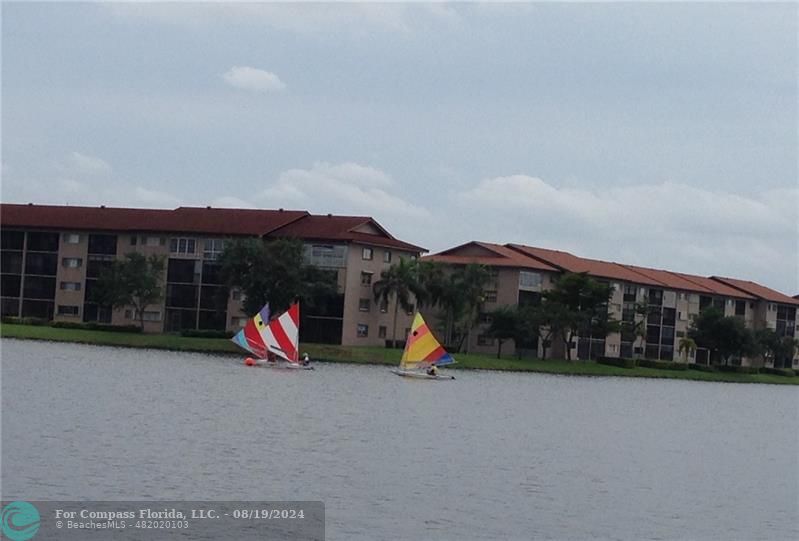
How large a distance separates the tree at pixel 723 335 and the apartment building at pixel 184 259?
127ft

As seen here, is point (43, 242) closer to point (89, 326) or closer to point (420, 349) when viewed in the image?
point (89, 326)

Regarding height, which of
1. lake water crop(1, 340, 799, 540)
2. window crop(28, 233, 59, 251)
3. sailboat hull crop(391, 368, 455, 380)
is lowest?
lake water crop(1, 340, 799, 540)

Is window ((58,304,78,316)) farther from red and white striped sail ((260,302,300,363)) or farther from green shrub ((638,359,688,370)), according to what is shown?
green shrub ((638,359,688,370))

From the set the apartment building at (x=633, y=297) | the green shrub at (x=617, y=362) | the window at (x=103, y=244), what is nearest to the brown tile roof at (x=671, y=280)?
the apartment building at (x=633, y=297)

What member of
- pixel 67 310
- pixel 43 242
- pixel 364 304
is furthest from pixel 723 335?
pixel 43 242

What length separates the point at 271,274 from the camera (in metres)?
94.6

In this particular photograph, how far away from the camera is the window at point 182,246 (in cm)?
10800

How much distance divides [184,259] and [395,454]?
7049cm

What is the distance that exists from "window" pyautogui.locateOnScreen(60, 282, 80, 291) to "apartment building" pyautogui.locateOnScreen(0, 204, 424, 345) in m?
0.12

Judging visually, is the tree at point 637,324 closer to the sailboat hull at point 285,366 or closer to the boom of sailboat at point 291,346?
the boom of sailboat at point 291,346

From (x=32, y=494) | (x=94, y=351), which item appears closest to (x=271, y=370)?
(x=94, y=351)

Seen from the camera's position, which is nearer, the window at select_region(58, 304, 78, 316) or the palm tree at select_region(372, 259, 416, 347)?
the palm tree at select_region(372, 259, 416, 347)

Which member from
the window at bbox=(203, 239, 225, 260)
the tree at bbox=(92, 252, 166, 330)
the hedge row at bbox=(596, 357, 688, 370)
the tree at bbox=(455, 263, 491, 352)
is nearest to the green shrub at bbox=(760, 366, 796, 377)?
the hedge row at bbox=(596, 357, 688, 370)

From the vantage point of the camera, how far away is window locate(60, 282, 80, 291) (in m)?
110
